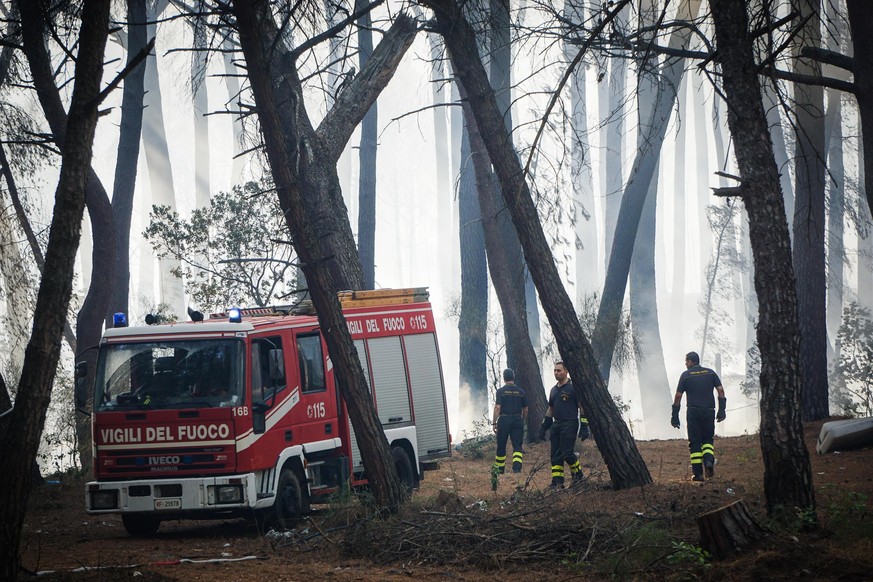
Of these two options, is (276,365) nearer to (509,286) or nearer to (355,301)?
(355,301)

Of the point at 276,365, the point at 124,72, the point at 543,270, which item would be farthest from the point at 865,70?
the point at 124,72

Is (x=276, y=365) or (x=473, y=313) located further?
(x=473, y=313)

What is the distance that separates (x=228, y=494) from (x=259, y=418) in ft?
3.01

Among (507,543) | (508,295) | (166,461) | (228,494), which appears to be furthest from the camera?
(508,295)

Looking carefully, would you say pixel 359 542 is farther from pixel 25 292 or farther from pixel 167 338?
pixel 25 292

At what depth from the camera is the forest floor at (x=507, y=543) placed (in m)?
7.17

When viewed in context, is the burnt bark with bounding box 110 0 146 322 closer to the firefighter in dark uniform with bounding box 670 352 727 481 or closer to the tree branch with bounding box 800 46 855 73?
the firefighter in dark uniform with bounding box 670 352 727 481

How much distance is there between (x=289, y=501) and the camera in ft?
36.9

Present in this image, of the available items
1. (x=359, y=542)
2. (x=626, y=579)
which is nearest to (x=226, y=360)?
(x=359, y=542)

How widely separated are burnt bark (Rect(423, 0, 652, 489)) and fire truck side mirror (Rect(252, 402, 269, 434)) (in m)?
3.83

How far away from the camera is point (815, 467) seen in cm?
1324

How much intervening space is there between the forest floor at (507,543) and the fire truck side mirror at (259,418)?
122cm

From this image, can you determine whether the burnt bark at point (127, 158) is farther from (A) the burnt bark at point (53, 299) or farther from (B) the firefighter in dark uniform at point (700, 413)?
(A) the burnt bark at point (53, 299)

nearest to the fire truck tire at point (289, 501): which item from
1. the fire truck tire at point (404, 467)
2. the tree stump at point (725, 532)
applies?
the fire truck tire at point (404, 467)
